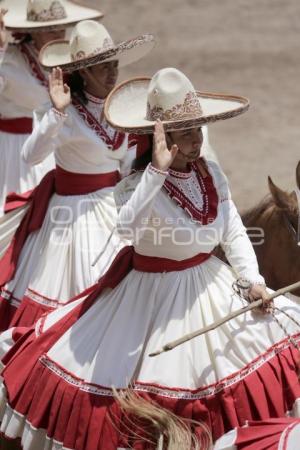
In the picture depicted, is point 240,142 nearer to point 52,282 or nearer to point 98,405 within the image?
point 52,282

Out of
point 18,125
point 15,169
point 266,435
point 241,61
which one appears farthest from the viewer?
point 241,61

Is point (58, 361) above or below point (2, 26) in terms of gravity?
below

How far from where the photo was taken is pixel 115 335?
13.6 ft

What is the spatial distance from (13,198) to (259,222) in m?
1.44

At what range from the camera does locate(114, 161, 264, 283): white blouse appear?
412 centimetres

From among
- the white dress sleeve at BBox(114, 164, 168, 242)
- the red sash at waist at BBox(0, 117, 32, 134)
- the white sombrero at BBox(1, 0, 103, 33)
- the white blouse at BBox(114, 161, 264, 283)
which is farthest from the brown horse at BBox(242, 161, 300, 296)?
the white sombrero at BBox(1, 0, 103, 33)

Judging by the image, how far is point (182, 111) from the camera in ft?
13.4

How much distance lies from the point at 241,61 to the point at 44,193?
Answer: 24.9ft

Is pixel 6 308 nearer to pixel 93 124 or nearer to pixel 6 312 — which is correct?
pixel 6 312

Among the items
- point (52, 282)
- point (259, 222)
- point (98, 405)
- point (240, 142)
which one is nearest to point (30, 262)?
point (52, 282)

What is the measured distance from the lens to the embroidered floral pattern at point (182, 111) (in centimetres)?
407

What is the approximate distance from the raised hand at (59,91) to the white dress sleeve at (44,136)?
1.8 inches

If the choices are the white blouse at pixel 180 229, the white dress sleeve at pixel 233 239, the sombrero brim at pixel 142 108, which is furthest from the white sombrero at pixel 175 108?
the white dress sleeve at pixel 233 239

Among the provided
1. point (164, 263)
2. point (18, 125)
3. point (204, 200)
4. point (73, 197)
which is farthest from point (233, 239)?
point (18, 125)
